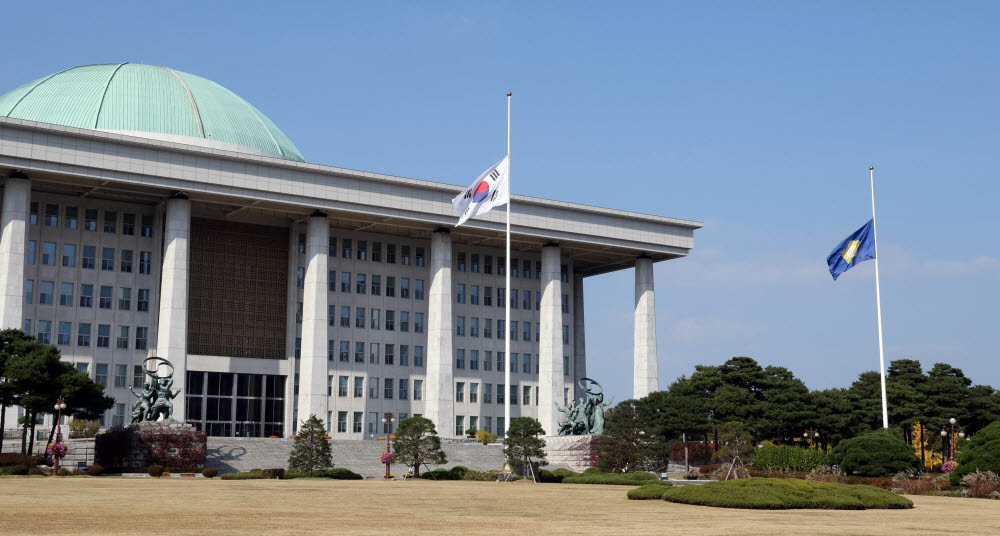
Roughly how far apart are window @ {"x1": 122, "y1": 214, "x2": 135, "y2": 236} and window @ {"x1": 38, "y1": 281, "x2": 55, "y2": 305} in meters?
6.58

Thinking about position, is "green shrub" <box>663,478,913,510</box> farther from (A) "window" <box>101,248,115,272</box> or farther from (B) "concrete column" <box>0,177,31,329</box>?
(A) "window" <box>101,248,115,272</box>

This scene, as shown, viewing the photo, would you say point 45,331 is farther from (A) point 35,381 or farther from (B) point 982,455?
(B) point 982,455

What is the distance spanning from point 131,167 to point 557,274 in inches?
1402

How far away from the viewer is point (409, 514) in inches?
917

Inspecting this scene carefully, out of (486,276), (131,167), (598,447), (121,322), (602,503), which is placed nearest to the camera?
(602,503)

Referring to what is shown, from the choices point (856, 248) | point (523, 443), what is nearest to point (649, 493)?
point (523, 443)

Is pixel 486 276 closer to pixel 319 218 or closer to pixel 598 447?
pixel 319 218

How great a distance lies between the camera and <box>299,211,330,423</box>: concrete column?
253 ft

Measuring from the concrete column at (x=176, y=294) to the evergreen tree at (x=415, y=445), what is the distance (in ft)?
72.5

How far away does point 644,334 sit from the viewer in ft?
300

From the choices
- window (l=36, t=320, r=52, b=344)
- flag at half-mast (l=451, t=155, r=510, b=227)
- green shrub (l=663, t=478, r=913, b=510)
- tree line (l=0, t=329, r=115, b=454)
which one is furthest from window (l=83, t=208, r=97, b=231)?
green shrub (l=663, t=478, r=913, b=510)

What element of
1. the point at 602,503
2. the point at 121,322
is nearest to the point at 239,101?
the point at 121,322

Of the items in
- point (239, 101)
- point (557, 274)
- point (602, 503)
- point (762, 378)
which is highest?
point (239, 101)

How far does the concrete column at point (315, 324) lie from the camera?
77.1 m
